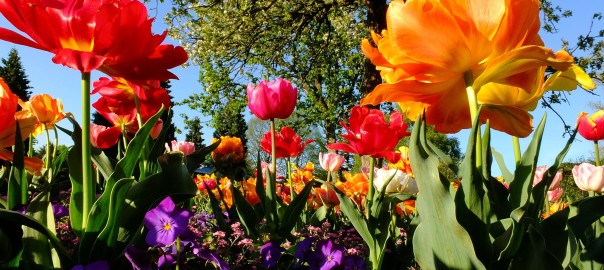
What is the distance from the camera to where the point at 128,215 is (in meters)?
1.01

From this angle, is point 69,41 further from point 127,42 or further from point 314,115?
point 314,115

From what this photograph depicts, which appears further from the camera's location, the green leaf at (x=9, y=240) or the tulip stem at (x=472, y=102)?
the tulip stem at (x=472, y=102)

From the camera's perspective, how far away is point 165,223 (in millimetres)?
1106

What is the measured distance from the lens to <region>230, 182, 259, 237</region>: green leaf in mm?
1819

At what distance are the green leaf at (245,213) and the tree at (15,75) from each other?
32.1m

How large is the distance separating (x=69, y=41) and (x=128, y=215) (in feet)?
1.20

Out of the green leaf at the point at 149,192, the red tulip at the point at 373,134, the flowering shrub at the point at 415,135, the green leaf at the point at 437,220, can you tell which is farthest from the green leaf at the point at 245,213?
the green leaf at the point at 437,220

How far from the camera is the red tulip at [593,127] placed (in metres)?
2.36

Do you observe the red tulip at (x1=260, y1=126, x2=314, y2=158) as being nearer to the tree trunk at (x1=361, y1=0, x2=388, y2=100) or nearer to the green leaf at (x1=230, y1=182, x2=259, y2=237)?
the green leaf at (x1=230, y1=182, x2=259, y2=237)

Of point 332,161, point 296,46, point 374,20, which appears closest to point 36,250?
point 332,161

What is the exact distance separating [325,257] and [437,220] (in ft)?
2.15

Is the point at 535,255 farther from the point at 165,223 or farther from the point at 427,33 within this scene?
the point at 165,223

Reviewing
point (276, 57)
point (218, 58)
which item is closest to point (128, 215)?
point (276, 57)

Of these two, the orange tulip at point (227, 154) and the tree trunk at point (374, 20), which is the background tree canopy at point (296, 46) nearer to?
the tree trunk at point (374, 20)
